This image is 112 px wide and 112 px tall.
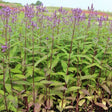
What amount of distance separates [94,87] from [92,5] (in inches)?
73.1

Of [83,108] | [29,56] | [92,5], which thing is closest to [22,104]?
[29,56]

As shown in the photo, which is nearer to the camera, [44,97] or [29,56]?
[44,97]

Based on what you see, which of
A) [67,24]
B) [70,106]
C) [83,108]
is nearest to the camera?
[70,106]

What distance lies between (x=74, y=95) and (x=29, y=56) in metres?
1.32

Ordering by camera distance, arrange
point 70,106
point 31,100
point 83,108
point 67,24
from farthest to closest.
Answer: point 67,24, point 83,108, point 70,106, point 31,100

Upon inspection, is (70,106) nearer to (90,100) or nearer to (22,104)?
(90,100)

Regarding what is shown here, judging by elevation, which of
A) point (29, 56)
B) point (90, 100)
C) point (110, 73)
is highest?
point (29, 56)

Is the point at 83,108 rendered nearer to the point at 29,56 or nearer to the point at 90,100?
the point at 90,100

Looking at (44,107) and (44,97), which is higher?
(44,97)

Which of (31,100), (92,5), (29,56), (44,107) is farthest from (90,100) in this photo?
(92,5)

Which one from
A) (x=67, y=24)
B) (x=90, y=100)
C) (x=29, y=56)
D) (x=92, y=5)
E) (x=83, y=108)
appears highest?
(x=92, y=5)

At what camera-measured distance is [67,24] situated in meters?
5.68

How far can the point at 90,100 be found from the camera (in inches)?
145

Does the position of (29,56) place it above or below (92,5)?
below
